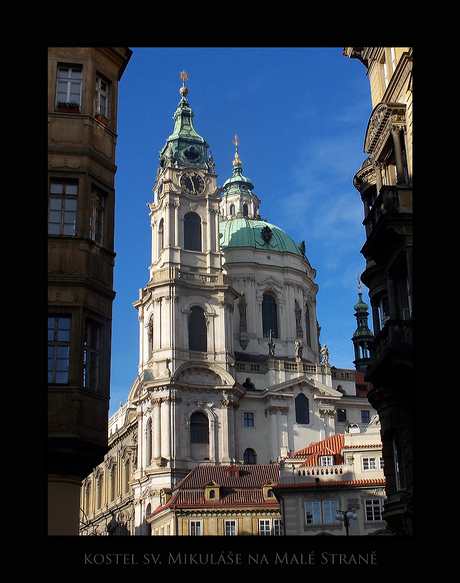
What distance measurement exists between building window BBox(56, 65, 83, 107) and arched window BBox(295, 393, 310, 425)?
47.3 meters

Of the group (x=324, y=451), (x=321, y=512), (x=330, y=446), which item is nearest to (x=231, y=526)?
(x=321, y=512)

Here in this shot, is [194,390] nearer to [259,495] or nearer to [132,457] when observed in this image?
[132,457]

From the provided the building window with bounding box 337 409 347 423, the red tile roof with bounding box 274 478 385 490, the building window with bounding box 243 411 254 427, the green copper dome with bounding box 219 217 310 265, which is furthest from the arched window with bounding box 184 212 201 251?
the red tile roof with bounding box 274 478 385 490

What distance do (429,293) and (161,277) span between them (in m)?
49.8

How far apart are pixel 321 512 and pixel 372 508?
2.91 metres

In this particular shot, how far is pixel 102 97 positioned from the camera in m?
26.1

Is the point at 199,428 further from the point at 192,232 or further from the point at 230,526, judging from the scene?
the point at 192,232

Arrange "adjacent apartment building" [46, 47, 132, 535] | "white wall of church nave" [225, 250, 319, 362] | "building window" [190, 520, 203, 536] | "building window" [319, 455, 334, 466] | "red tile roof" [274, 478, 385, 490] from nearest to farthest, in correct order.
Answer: "adjacent apartment building" [46, 47, 132, 535], "red tile roof" [274, 478, 385, 490], "building window" [190, 520, 203, 536], "building window" [319, 455, 334, 466], "white wall of church nave" [225, 250, 319, 362]

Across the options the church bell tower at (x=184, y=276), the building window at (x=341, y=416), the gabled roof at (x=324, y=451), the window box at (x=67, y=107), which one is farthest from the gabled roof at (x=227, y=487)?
the window box at (x=67, y=107)

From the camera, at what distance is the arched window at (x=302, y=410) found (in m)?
68.4

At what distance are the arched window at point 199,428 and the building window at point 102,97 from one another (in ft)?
132

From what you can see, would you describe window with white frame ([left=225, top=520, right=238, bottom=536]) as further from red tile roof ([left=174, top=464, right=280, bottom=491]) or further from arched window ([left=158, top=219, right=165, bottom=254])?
arched window ([left=158, top=219, right=165, bottom=254])

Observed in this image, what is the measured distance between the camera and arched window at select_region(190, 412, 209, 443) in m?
62.9
